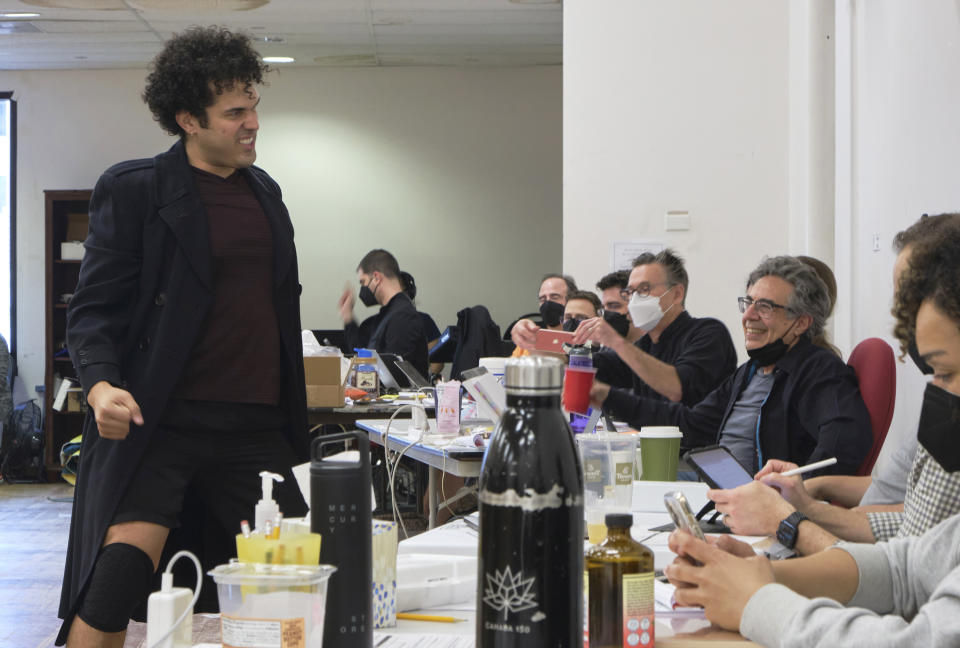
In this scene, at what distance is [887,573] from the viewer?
1.39 meters

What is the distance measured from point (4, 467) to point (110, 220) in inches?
274

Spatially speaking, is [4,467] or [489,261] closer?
[4,467]

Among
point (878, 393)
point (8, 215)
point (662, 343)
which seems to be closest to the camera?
point (878, 393)

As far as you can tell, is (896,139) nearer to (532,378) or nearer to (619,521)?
(619,521)

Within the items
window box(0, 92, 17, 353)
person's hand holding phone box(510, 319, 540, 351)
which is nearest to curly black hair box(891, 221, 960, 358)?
person's hand holding phone box(510, 319, 540, 351)

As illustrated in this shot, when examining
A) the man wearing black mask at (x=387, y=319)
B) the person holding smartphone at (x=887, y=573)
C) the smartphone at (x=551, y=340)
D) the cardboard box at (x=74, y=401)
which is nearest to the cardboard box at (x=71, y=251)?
the cardboard box at (x=74, y=401)

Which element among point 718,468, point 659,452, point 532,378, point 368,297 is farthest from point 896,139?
point 532,378

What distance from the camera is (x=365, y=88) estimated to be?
362 inches

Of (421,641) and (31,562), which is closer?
(421,641)

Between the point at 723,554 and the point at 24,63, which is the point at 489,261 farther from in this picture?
the point at 723,554

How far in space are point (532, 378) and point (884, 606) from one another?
737 mm

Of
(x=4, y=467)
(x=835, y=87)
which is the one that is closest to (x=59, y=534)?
(x=4, y=467)

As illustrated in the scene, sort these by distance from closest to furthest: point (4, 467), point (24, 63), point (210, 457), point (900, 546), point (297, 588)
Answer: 1. point (297, 588)
2. point (900, 546)
3. point (210, 457)
4. point (4, 467)
5. point (24, 63)

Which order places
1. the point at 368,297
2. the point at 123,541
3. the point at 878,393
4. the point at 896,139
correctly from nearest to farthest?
1. the point at 123,541
2. the point at 878,393
3. the point at 896,139
4. the point at 368,297
